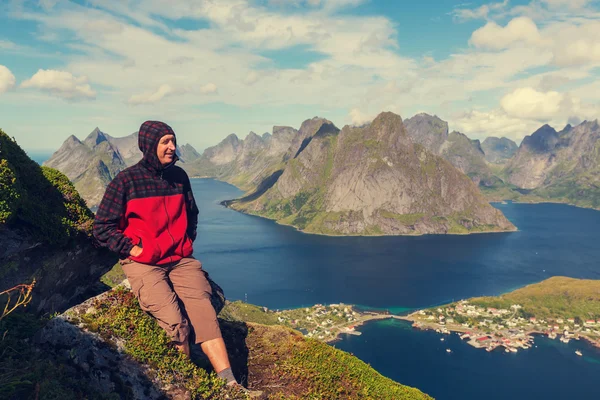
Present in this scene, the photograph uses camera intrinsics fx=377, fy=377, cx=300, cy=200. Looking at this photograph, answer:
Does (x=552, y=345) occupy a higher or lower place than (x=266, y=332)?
lower

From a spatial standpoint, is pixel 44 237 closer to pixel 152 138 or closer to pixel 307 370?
pixel 152 138

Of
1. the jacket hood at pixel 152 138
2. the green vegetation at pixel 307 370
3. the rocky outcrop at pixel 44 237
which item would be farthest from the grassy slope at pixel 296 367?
the jacket hood at pixel 152 138

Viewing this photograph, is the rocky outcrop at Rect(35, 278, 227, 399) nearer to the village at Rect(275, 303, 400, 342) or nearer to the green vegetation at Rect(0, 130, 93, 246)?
the green vegetation at Rect(0, 130, 93, 246)

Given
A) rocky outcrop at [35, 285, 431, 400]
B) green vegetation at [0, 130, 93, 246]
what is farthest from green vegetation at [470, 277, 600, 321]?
green vegetation at [0, 130, 93, 246]

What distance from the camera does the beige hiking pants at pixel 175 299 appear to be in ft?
33.3

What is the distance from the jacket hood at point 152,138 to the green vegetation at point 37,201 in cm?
390

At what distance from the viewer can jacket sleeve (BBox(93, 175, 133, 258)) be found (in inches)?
408

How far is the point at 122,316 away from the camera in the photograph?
10414 millimetres

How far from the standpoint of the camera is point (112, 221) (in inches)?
416

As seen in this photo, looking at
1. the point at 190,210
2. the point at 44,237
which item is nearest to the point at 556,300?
the point at 190,210

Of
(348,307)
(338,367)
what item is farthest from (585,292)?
(338,367)

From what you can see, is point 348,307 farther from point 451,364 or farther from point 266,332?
point 266,332

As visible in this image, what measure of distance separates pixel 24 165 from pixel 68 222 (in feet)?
8.80

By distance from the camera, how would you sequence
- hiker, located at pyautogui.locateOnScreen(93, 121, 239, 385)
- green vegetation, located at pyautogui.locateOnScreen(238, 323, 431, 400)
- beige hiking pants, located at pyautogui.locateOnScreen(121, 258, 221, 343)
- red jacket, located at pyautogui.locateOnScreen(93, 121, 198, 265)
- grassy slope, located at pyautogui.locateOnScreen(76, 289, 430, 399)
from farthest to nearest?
green vegetation, located at pyautogui.locateOnScreen(238, 323, 431, 400)
red jacket, located at pyautogui.locateOnScreen(93, 121, 198, 265)
hiker, located at pyautogui.locateOnScreen(93, 121, 239, 385)
beige hiking pants, located at pyautogui.locateOnScreen(121, 258, 221, 343)
grassy slope, located at pyautogui.locateOnScreen(76, 289, 430, 399)
